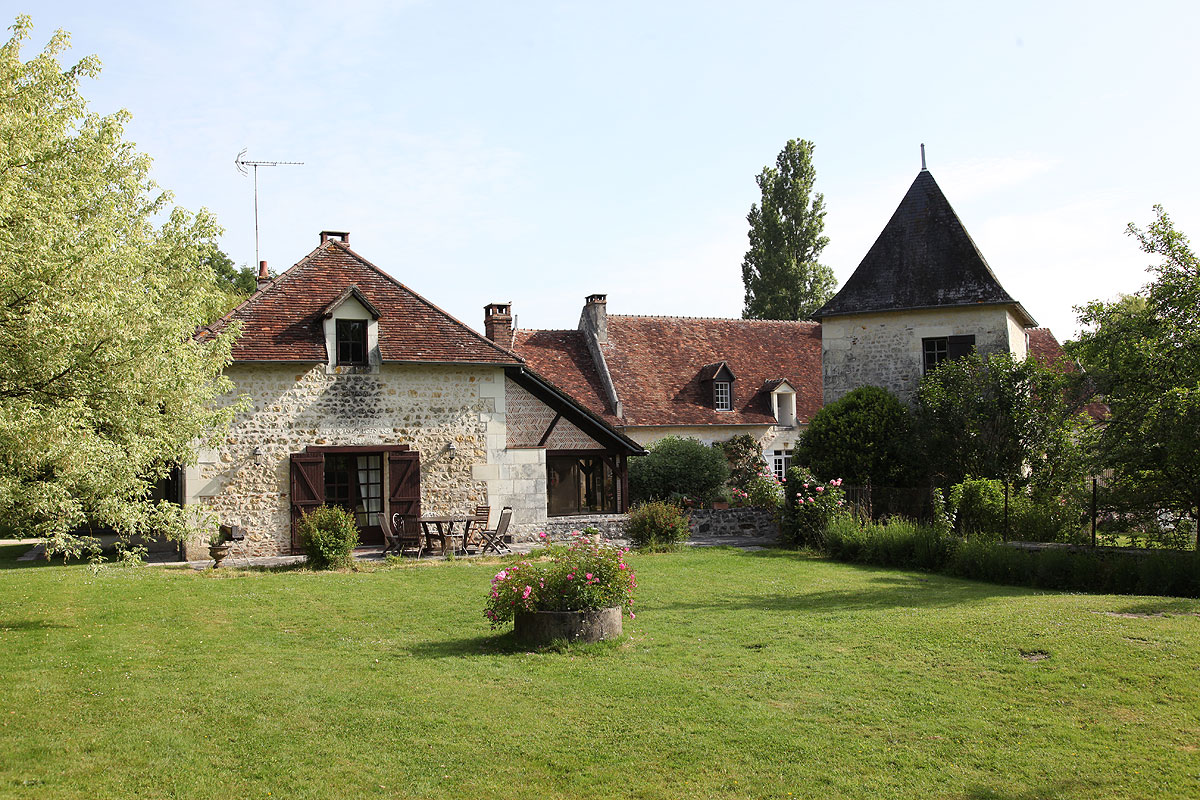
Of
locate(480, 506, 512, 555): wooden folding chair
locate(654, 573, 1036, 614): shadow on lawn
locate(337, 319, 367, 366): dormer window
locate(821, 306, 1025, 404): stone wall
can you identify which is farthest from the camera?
locate(821, 306, 1025, 404): stone wall

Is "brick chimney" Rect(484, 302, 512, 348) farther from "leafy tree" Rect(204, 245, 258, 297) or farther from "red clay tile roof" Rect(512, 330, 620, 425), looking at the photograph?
"leafy tree" Rect(204, 245, 258, 297)

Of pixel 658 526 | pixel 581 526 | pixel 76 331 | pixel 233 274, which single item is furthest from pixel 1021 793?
pixel 233 274

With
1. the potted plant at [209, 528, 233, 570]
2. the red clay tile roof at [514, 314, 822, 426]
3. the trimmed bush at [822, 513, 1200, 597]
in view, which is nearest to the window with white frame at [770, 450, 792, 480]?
the red clay tile roof at [514, 314, 822, 426]

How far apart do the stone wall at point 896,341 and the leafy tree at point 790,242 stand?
16.9m

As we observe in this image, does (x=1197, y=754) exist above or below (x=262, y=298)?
below

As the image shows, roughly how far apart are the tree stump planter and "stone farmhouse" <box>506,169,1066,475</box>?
14.7 meters

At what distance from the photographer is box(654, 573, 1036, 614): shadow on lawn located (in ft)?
36.5

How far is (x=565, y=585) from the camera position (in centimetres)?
917

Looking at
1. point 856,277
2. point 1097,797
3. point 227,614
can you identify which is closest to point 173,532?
point 227,614

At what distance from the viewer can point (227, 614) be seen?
11.2 m

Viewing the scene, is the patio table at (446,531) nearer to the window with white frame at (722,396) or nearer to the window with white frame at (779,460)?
the window with white frame at (722,396)

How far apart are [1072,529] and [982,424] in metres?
5.59

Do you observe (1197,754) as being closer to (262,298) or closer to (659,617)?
(659,617)

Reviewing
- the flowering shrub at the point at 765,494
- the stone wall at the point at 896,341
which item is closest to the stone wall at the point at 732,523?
the flowering shrub at the point at 765,494
